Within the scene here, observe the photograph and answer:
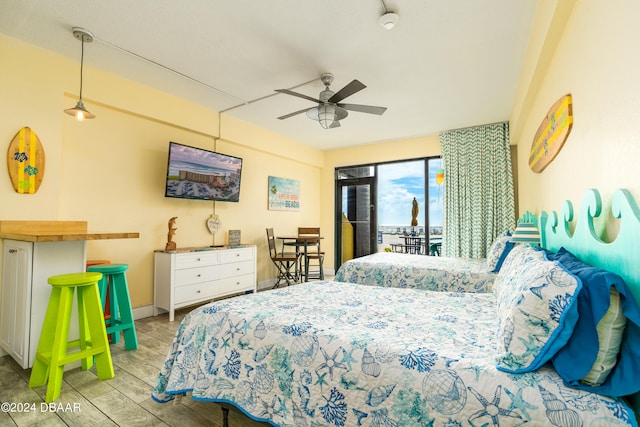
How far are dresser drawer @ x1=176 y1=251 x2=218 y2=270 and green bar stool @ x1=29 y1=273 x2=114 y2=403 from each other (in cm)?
127

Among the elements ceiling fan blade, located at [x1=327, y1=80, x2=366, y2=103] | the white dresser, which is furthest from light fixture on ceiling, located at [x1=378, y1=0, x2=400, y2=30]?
the white dresser

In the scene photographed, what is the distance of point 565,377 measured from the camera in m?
0.96

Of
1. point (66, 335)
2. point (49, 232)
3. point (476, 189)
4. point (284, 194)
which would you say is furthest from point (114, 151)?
point (476, 189)

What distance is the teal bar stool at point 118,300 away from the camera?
2607mm

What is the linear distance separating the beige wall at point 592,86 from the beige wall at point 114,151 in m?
3.75

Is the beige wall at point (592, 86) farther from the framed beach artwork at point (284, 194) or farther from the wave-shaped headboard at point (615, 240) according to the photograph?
the framed beach artwork at point (284, 194)

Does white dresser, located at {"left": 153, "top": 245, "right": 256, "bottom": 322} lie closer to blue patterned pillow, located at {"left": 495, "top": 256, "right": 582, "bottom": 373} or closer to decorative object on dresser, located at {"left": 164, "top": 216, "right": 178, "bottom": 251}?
decorative object on dresser, located at {"left": 164, "top": 216, "right": 178, "bottom": 251}

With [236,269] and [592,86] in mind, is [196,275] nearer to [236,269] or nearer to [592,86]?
[236,269]

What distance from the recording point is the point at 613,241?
3.89ft

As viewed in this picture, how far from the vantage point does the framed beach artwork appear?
5434 mm

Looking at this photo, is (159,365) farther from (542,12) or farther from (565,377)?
(542,12)

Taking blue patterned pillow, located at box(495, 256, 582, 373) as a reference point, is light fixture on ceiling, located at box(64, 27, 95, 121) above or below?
above

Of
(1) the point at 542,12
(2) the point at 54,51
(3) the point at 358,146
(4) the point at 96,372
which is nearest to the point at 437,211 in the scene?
(3) the point at 358,146

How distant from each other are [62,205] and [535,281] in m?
3.79
